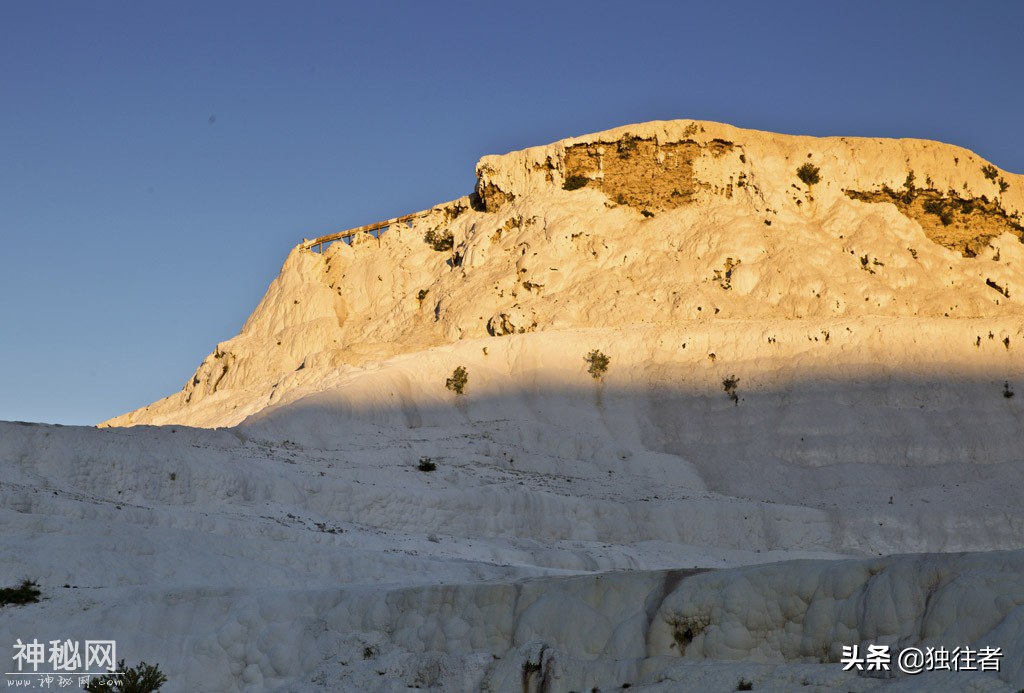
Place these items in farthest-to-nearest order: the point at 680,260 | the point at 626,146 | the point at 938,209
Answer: the point at 938,209, the point at 626,146, the point at 680,260

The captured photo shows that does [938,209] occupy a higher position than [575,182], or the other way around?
[575,182]

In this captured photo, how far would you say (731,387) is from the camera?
2334 inches

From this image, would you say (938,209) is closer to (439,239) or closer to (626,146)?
(626,146)

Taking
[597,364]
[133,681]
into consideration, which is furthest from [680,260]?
[133,681]

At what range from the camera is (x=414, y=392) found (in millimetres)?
58188

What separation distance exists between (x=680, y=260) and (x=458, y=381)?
15775 mm

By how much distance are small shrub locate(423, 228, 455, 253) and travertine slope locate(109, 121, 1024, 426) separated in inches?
20.4

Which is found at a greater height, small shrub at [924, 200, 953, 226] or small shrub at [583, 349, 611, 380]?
small shrub at [924, 200, 953, 226]

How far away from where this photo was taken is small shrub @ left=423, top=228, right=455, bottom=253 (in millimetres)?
75875

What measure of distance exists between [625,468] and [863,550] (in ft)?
37.1

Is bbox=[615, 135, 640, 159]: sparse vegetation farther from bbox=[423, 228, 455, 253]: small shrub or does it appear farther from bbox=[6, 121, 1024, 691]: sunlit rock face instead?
bbox=[423, 228, 455, 253]: small shrub

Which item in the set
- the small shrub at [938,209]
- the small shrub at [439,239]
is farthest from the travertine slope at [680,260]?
the small shrub at [439,239]

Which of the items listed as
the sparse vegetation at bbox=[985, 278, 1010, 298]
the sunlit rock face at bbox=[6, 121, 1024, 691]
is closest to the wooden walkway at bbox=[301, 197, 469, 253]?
the sunlit rock face at bbox=[6, 121, 1024, 691]

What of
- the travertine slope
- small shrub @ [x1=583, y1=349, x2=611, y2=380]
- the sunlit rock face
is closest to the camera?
the sunlit rock face
